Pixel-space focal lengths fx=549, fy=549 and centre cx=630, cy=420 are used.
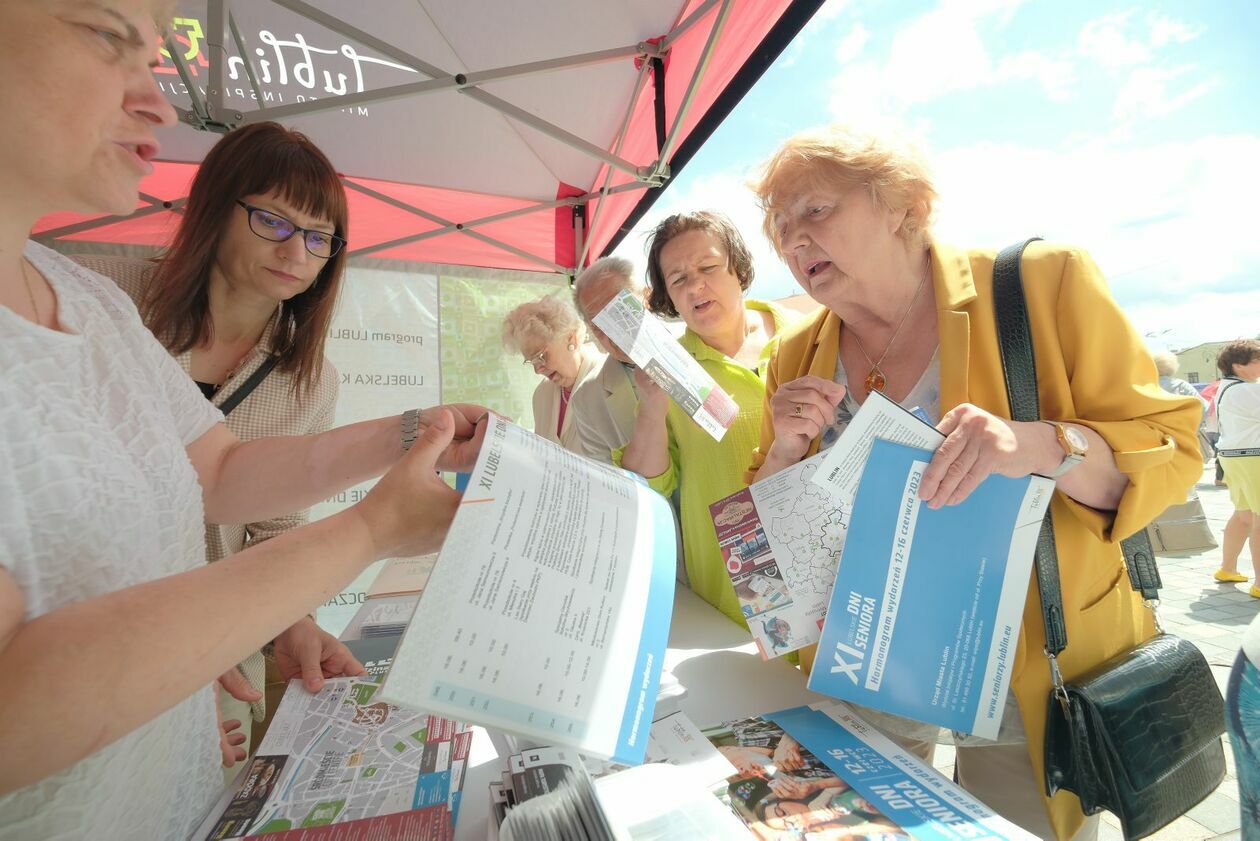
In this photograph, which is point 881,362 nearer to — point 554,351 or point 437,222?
point 554,351

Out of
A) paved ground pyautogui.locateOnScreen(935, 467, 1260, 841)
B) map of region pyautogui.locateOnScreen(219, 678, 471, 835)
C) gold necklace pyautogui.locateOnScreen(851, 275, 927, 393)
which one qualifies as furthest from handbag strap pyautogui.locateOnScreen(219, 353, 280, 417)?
paved ground pyautogui.locateOnScreen(935, 467, 1260, 841)

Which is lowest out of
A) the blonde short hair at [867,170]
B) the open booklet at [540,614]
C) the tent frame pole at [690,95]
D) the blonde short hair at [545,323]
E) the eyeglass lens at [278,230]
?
the open booklet at [540,614]

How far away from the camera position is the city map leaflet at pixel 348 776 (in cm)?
67

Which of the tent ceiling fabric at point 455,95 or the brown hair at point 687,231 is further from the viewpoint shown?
the tent ceiling fabric at point 455,95

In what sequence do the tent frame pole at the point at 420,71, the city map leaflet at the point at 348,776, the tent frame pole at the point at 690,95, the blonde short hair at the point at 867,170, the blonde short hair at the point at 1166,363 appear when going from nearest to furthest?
the city map leaflet at the point at 348,776
the blonde short hair at the point at 867,170
the tent frame pole at the point at 690,95
the tent frame pole at the point at 420,71
the blonde short hair at the point at 1166,363

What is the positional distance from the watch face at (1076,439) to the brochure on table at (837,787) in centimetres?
54

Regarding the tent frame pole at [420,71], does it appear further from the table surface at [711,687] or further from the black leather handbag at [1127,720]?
the table surface at [711,687]

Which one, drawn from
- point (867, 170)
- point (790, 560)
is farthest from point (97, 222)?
point (790, 560)

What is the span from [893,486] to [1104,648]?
566 mm

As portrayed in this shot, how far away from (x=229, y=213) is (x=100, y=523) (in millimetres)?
1216

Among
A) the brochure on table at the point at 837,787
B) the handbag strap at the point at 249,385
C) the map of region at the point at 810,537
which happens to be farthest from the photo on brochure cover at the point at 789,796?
the handbag strap at the point at 249,385

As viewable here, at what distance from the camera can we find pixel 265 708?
1190mm

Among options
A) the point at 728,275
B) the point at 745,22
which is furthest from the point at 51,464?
the point at 745,22

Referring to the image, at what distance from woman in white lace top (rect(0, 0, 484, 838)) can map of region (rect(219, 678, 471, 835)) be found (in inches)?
4.6
